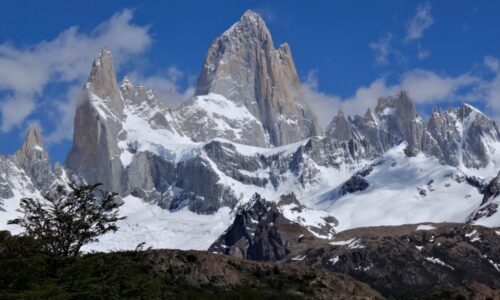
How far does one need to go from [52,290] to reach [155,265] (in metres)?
55.6

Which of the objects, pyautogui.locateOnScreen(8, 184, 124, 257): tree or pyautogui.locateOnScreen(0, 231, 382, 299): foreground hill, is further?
pyautogui.locateOnScreen(8, 184, 124, 257): tree

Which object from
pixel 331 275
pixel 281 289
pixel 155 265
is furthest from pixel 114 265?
pixel 331 275

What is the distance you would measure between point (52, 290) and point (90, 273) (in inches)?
309

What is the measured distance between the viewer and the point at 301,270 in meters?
140

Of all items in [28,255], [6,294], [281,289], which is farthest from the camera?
[281,289]

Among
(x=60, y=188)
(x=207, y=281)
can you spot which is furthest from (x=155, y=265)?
(x=60, y=188)

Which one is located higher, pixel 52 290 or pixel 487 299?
pixel 487 299

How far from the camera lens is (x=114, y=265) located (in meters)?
75.2

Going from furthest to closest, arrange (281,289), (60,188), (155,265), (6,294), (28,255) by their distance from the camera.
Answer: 1. (281,289)
2. (155,265)
3. (60,188)
4. (28,255)
5. (6,294)

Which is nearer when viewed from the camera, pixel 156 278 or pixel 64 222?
pixel 64 222

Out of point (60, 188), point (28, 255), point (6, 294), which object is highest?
point (60, 188)

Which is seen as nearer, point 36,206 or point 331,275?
point 36,206

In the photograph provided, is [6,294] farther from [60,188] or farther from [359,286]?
[359,286]

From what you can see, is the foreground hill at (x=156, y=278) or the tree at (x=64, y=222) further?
the tree at (x=64, y=222)
